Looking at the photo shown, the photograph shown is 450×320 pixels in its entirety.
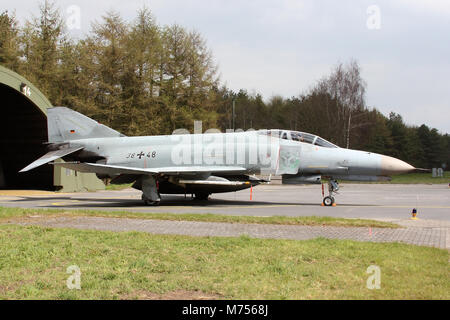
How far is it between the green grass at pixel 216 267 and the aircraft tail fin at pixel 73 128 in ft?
33.6

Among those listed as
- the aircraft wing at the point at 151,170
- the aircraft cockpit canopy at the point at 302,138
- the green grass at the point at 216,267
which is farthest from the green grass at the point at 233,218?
the aircraft cockpit canopy at the point at 302,138

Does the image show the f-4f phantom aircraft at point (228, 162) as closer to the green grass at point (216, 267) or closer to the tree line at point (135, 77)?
the green grass at point (216, 267)

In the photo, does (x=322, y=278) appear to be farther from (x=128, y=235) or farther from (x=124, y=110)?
(x=124, y=110)

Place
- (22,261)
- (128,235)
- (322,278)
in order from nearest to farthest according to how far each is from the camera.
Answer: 1. (322,278)
2. (22,261)
3. (128,235)

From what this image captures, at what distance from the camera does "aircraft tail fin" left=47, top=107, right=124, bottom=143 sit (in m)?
17.8

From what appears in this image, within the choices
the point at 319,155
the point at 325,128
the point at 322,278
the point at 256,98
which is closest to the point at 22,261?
the point at 322,278

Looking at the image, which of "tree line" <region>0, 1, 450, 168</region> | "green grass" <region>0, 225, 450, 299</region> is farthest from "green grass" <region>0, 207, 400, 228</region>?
"tree line" <region>0, 1, 450, 168</region>

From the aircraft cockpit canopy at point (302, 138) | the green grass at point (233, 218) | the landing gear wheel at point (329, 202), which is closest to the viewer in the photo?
the green grass at point (233, 218)

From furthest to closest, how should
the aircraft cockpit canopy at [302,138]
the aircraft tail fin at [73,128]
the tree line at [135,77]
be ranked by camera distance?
the tree line at [135,77]
the aircraft tail fin at [73,128]
the aircraft cockpit canopy at [302,138]

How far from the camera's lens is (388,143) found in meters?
64.6

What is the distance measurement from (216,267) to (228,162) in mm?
9958

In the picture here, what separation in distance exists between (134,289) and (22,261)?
2265 millimetres

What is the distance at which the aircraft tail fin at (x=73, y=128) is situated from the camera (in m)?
17.8
